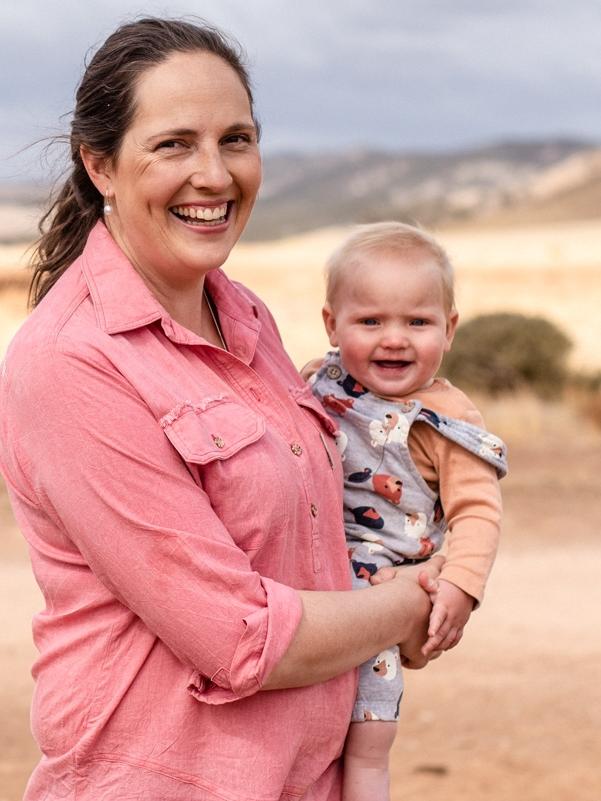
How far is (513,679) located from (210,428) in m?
5.89

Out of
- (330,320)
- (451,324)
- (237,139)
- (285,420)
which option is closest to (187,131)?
(237,139)

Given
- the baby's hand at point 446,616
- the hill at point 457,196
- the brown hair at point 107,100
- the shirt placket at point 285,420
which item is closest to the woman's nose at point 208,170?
the brown hair at point 107,100

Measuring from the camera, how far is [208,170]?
8.61 feet

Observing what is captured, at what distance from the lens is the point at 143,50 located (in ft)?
8.73

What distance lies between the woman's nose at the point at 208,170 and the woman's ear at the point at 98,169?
0.69 ft

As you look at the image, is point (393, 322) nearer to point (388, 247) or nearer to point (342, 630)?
point (388, 247)

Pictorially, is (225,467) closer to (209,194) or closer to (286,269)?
(209,194)

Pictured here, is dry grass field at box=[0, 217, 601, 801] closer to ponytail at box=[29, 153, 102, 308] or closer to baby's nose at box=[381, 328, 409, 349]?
baby's nose at box=[381, 328, 409, 349]

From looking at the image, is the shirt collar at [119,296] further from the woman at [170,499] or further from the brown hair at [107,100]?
the brown hair at [107,100]

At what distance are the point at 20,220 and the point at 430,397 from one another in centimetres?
123

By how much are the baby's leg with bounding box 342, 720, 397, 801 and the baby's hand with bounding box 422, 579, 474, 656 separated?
0.69 feet

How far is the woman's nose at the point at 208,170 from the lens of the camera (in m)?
2.62

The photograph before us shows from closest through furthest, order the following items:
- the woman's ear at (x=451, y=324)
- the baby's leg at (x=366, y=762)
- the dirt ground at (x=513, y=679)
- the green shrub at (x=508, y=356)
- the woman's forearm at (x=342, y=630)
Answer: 1. the woman's forearm at (x=342, y=630)
2. the baby's leg at (x=366, y=762)
3. the woman's ear at (x=451, y=324)
4. the dirt ground at (x=513, y=679)
5. the green shrub at (x=508, y=356)

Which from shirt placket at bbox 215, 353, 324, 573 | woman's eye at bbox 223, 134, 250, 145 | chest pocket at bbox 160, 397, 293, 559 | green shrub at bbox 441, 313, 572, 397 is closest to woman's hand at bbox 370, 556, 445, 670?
shirt placket at bbox 215, 353, 324, 573
